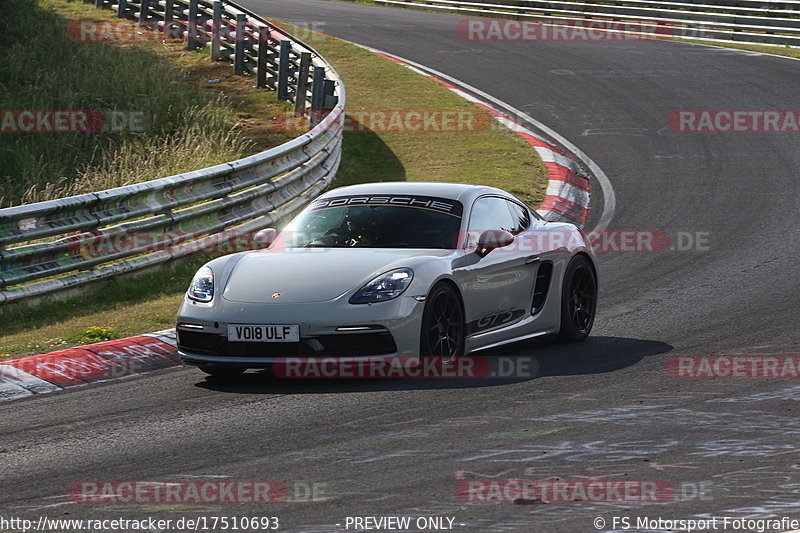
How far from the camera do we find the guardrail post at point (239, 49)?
23359 millimetres

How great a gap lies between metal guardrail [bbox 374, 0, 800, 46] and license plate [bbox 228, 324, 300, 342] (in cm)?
2590

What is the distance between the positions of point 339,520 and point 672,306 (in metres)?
6.71

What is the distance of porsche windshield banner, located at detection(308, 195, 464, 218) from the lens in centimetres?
952

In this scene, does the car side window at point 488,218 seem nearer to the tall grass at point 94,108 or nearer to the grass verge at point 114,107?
the tall grass at point 94,108

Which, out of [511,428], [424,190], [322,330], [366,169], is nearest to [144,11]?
[366,169]

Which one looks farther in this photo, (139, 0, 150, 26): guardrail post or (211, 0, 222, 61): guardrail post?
(139, 0, 150, 26): guardrail post

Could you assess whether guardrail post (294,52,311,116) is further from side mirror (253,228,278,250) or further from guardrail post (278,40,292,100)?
side mirror (253,228,278,250)

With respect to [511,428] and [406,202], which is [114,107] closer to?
[406,202]

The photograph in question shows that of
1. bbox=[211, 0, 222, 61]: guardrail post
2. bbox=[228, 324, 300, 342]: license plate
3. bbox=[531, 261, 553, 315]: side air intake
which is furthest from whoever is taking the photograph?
bbox=[211, 0, 222, 61]: guardrail post

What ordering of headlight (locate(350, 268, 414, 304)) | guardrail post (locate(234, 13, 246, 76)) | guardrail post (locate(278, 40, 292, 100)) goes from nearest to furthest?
1. headlight (locate(350, 268, 414, 304))
2. guardrail post (locate(278, 40, 292, 100))
3. guardrail post (locate(234, 13, 246, 76))

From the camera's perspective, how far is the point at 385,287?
329 inches

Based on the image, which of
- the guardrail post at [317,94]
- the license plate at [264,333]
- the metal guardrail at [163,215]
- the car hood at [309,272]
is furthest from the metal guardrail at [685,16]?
the license plate at [264,333]

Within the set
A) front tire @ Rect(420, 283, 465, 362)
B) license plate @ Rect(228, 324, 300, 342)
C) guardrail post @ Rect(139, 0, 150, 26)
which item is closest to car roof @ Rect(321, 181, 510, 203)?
front tire @ Rect(420, 283, 465, 362)

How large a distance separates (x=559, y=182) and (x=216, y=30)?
981cm
